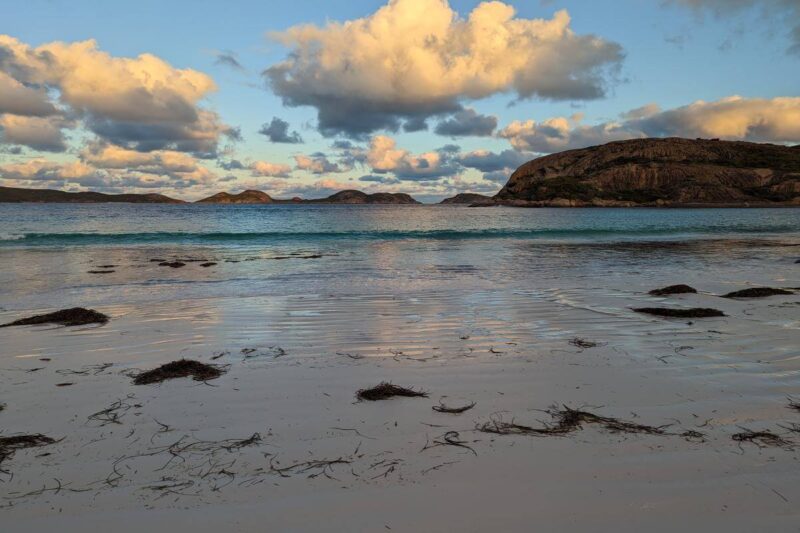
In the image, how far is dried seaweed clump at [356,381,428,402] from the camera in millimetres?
4848

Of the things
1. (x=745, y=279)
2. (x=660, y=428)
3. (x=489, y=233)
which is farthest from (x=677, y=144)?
(x=660, y=428)

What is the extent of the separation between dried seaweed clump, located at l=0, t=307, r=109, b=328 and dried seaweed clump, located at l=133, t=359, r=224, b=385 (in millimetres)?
3801

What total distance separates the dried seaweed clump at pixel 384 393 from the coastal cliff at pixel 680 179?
16673 centimetres

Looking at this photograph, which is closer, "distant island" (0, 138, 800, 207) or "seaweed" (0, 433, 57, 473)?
"seaweed" (0, 433, 57, 473)

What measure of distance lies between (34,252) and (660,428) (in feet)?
100

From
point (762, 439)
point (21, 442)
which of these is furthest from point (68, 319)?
point (762, 439)

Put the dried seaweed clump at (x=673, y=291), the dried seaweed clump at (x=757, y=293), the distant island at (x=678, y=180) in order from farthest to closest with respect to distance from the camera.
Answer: the distant island at (x=678, y=180) < the dried seaweed clump at (x=673, y=291) < the dried seaweed clump at (x=757, y=293)

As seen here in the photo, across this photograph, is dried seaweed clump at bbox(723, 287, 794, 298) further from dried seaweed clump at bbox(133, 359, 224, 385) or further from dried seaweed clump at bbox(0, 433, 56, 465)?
dried seaweed clump at bbox(0, 433, 56, 465)

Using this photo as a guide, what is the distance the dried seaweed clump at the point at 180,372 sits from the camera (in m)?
5.49

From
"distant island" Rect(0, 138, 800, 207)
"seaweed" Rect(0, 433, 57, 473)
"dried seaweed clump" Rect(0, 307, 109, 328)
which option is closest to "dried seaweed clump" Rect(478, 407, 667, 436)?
"seaweed" Rect(0, 433, 57, 473)

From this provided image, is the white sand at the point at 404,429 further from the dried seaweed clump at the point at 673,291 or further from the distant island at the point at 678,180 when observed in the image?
the distant island at the point at 678,180

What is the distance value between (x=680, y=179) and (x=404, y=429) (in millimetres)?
190295

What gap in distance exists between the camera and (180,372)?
567 centimetres

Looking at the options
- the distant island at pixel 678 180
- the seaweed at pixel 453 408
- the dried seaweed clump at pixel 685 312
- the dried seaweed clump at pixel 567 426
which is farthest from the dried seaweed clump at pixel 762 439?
the distant island at pixel 678 180
